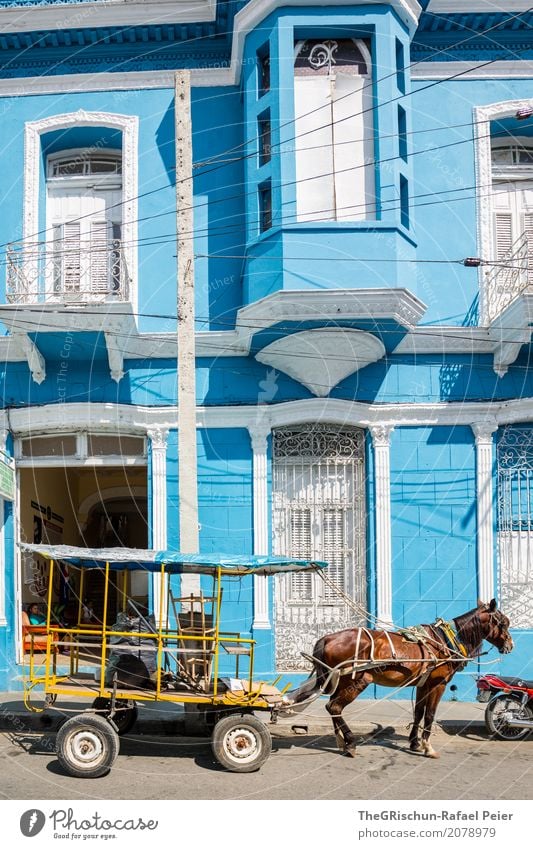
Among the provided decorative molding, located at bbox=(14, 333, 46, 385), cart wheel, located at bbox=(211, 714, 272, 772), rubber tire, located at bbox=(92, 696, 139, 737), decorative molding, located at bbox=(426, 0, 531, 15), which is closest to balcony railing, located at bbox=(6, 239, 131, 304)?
decorative molding, located at bbox=(14, 333, 46, 385)

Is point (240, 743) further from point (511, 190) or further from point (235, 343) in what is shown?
point (511, 190)

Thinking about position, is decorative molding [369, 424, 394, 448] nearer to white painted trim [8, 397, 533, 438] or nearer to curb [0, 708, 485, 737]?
white painted trim [8, 397, 533, 438]

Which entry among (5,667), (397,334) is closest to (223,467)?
(397,334)

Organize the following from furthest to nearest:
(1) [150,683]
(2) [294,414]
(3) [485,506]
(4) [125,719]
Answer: (2) [294,414], (3) [485,506], (4) [125,719], (1) [150,683]

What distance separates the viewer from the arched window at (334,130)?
1364 centimetres

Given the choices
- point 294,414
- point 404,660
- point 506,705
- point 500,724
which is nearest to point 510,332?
point 294,414

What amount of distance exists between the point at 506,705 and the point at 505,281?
233 inches

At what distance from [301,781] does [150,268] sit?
7878 mm

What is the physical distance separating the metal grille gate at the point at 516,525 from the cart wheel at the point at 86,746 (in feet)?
21.6

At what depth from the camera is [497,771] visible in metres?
9.81

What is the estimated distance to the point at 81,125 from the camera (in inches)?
579

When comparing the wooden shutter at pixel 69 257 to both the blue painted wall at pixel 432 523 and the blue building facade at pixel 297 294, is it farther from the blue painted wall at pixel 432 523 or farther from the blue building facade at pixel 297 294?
the blue painted wall at pixel 432 523

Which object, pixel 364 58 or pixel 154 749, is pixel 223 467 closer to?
pixel 154 749

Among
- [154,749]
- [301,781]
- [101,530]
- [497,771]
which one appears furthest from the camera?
[101,530]
